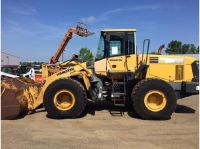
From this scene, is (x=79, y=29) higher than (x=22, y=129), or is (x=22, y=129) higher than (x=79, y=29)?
(x=79, y=29)

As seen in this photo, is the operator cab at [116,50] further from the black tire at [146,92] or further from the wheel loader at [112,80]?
the black tire at [146,92]

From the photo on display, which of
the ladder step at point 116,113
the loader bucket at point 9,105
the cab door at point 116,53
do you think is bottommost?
the ladder step at point 116,113

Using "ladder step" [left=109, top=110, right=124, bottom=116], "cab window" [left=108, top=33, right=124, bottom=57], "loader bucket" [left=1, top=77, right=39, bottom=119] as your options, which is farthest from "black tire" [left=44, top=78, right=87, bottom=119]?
"cab window" [left=108, top=33, right=124, bottom=57]

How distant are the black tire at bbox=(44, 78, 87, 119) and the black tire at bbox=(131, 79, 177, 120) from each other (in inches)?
60.2

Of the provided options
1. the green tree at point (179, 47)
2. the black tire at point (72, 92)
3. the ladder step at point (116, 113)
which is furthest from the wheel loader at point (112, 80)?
the green tree at point (179, 47)

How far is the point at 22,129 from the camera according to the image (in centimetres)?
828

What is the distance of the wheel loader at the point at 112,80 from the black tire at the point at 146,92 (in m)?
0.03

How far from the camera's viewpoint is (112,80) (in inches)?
422

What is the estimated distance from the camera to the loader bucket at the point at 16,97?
9562 millimetres

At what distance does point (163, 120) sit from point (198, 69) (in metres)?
2.32

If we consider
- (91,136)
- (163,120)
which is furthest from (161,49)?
(91,136)

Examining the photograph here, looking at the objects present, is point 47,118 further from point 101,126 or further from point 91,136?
point 91,136

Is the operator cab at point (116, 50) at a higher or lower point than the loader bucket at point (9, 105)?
higher

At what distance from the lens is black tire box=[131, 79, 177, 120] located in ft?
32.5
